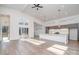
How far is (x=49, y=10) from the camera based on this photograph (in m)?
5.02

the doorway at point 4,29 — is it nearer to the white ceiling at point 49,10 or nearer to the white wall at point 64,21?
the white ceiling at point 49,10

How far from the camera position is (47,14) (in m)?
5.13

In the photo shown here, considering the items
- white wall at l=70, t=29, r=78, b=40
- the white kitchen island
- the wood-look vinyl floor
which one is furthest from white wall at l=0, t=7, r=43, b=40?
white wall at l=70, t=29, r=78, b=40

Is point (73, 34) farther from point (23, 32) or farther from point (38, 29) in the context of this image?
point (23, 32)

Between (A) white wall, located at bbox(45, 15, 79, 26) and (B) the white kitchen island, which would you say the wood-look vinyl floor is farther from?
(A) white wall, located at bbox(45, 15, 79, 26)

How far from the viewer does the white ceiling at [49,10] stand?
4.75 m

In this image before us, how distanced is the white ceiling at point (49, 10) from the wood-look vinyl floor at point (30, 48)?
3.64 feet

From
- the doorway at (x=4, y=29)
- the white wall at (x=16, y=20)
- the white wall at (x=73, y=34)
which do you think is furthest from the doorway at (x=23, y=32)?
the white wall at (x=73, y=34)

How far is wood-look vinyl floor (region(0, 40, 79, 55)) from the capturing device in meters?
4.77
